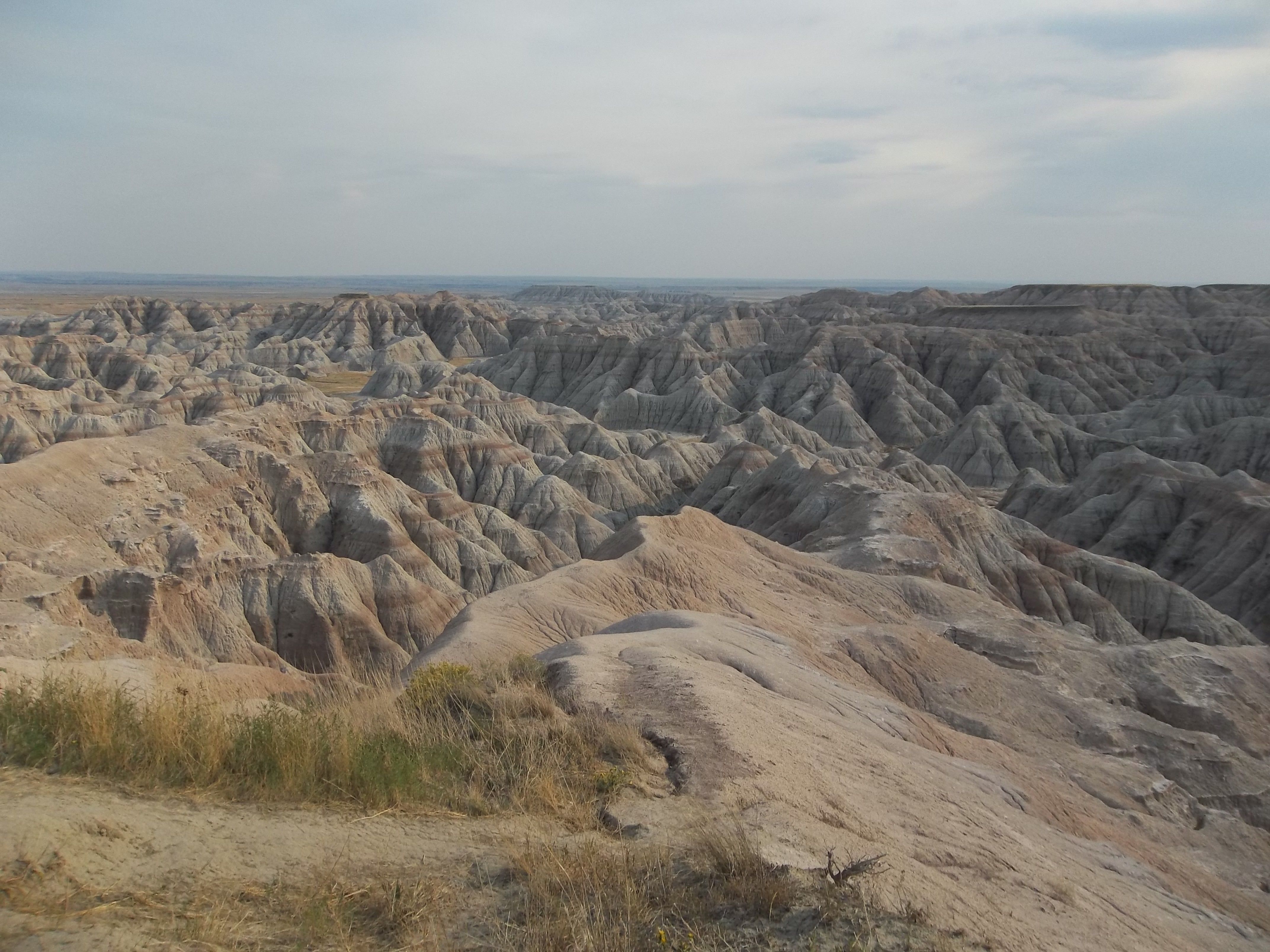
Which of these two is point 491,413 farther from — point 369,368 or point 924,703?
point 369,368

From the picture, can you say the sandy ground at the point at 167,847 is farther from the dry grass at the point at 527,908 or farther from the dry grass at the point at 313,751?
the dry grass at the point at 313,751

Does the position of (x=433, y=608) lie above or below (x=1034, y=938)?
below

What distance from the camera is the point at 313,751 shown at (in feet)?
21.1

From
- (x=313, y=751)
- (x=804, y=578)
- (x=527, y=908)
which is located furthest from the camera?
(x=804, y=578)

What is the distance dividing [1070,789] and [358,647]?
22586mm

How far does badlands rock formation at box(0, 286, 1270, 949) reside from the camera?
31.5 ft

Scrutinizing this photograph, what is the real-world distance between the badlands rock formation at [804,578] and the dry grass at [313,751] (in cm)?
73

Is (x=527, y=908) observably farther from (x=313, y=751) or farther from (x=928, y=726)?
(x=928, y=726)

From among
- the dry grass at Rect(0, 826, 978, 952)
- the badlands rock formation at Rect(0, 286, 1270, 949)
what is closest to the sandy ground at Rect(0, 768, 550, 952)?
the dry grass at Rect(0, 826, 978, 952)

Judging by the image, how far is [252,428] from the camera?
4456cm

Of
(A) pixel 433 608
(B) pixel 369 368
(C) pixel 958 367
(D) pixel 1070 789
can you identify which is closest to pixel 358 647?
(A) pixel 433 608

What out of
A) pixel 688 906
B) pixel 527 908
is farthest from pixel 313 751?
pixel 688 906

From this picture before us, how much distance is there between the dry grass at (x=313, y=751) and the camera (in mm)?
6191

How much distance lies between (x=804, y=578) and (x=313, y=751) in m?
22.9
